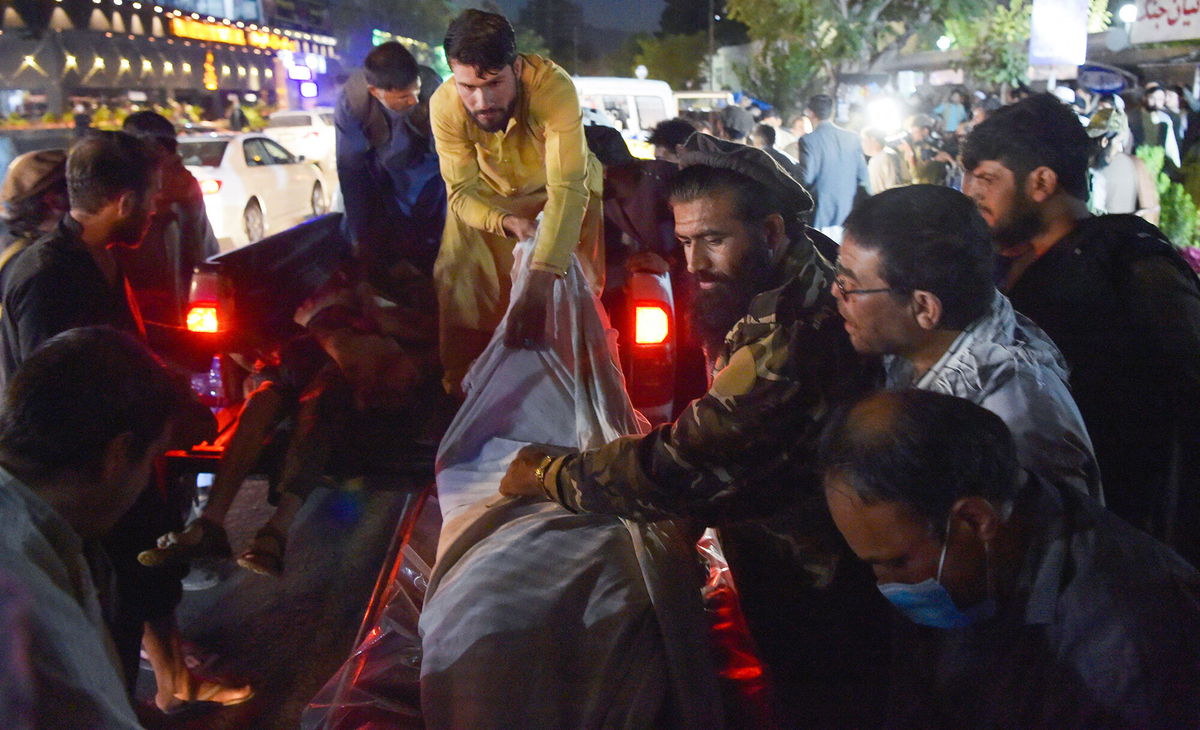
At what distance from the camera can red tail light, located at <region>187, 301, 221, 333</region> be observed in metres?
3.93

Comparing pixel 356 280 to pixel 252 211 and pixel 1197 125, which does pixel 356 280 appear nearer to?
pixel 252 211

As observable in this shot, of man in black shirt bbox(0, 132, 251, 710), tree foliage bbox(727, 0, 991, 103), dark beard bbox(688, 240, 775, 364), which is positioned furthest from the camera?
→ tree foliage bbox(727, 0, 991, 103)

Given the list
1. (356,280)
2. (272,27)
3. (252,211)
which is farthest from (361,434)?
(272,27)

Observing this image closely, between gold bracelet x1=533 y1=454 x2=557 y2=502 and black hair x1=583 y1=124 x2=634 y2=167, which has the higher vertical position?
black hair x1=583 y1=124 x2=634 y2=167

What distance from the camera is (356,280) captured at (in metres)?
4.48

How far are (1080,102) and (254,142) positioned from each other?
35.6ft

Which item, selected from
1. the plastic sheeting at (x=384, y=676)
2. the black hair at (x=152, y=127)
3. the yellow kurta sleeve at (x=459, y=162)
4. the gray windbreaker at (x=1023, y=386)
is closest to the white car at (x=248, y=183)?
the black hair at (x=152, y=127)

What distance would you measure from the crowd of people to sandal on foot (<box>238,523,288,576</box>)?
0.04 ft

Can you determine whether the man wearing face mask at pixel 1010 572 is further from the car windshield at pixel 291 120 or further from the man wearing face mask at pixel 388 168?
the car windshield at pixel 291 120

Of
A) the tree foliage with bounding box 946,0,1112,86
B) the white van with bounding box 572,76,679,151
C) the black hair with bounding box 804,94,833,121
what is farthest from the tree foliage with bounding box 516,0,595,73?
the black hair with bounding box 804,94,833,121

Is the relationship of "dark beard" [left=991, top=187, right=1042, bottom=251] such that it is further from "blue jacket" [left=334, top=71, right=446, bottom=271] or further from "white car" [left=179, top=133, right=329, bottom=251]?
"white car" [left=179, top=133, right=329, bottom=251]

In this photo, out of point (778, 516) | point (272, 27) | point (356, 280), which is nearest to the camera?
point (778, 516)

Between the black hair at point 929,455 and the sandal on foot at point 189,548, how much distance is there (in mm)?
2436

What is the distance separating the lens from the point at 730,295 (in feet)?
7.20
